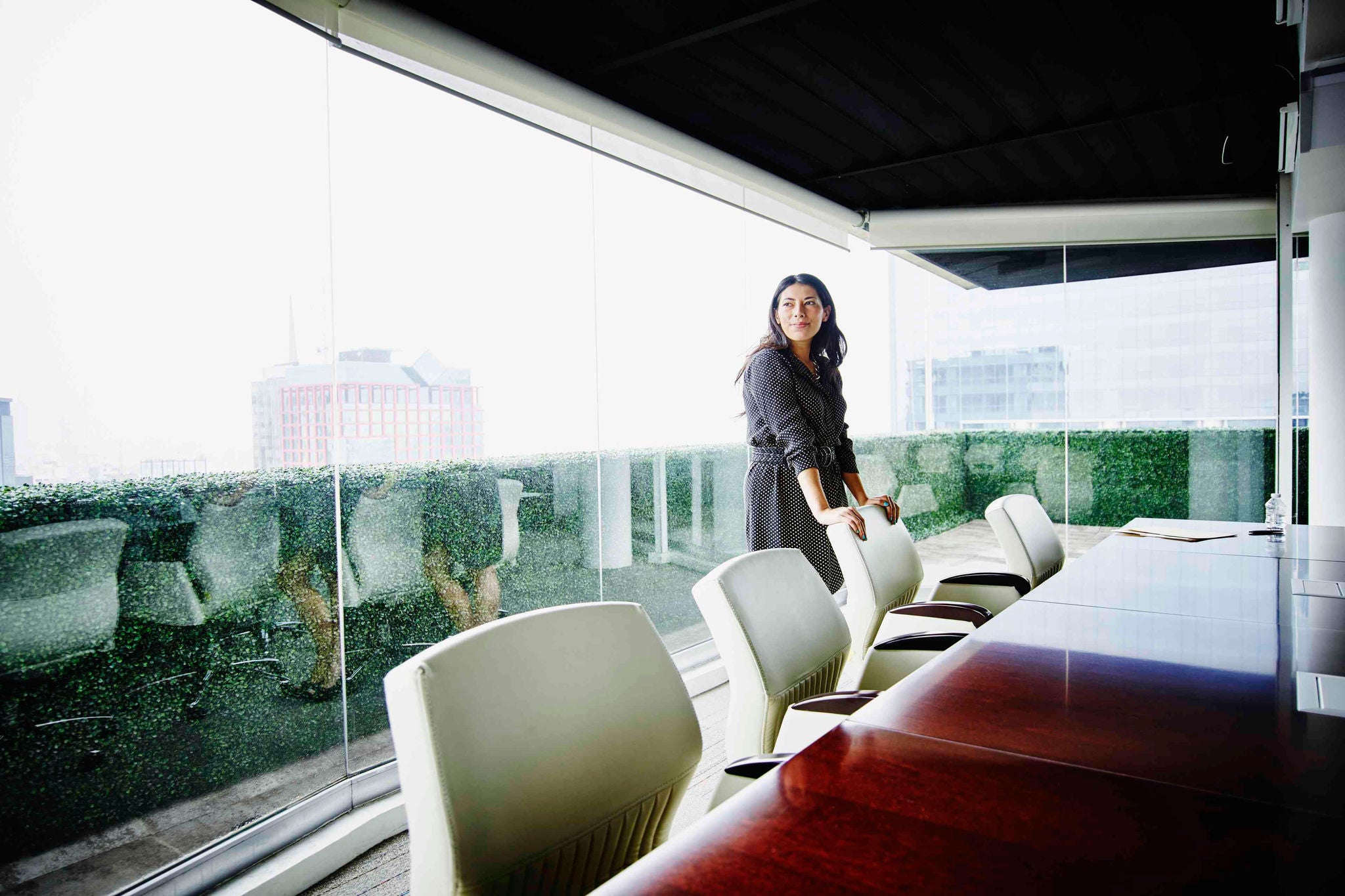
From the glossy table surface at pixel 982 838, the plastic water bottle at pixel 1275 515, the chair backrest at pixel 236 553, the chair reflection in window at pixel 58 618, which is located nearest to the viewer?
the glossy table surface at pixel 982 838

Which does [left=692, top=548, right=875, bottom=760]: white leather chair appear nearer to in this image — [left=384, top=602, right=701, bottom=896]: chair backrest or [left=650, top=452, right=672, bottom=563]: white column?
[left=384, top=602, right=701, bottom=896]: chair backrest

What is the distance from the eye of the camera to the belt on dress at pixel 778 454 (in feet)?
10.0

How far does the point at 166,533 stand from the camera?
224 centimetres

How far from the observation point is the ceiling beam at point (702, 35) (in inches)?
114

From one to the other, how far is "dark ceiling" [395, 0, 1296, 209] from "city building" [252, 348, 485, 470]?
1.33 meters

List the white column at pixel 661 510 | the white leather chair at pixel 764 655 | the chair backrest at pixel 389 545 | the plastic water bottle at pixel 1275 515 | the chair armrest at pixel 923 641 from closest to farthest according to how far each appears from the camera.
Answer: the white leather chair at pixel 764 655 < the chair armrest at pixel 923 641 < the chair backrest at pixel 389 545 < the plastic water bottle at pixel 1275 515 < the white column at pixel 661 510

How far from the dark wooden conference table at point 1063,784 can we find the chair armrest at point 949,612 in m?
0.71

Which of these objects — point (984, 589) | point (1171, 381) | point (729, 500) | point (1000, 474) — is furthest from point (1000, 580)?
point (1171, 381)

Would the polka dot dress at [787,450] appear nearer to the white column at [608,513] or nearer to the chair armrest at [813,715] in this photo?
the white column at [608,513]

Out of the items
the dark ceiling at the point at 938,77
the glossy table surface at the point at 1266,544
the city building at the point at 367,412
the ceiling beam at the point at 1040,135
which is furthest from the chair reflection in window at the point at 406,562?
the ceiling beam at the point at 1040,135

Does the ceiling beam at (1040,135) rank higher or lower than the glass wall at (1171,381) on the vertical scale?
higher

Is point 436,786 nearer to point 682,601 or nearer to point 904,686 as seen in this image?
point 904,686

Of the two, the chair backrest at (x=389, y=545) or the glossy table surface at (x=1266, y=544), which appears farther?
the glossy table surface at (x=1266, y=544)

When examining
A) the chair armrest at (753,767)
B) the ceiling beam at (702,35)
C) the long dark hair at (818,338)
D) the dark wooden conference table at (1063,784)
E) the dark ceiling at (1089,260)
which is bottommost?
the chair armrest at (753,767)
